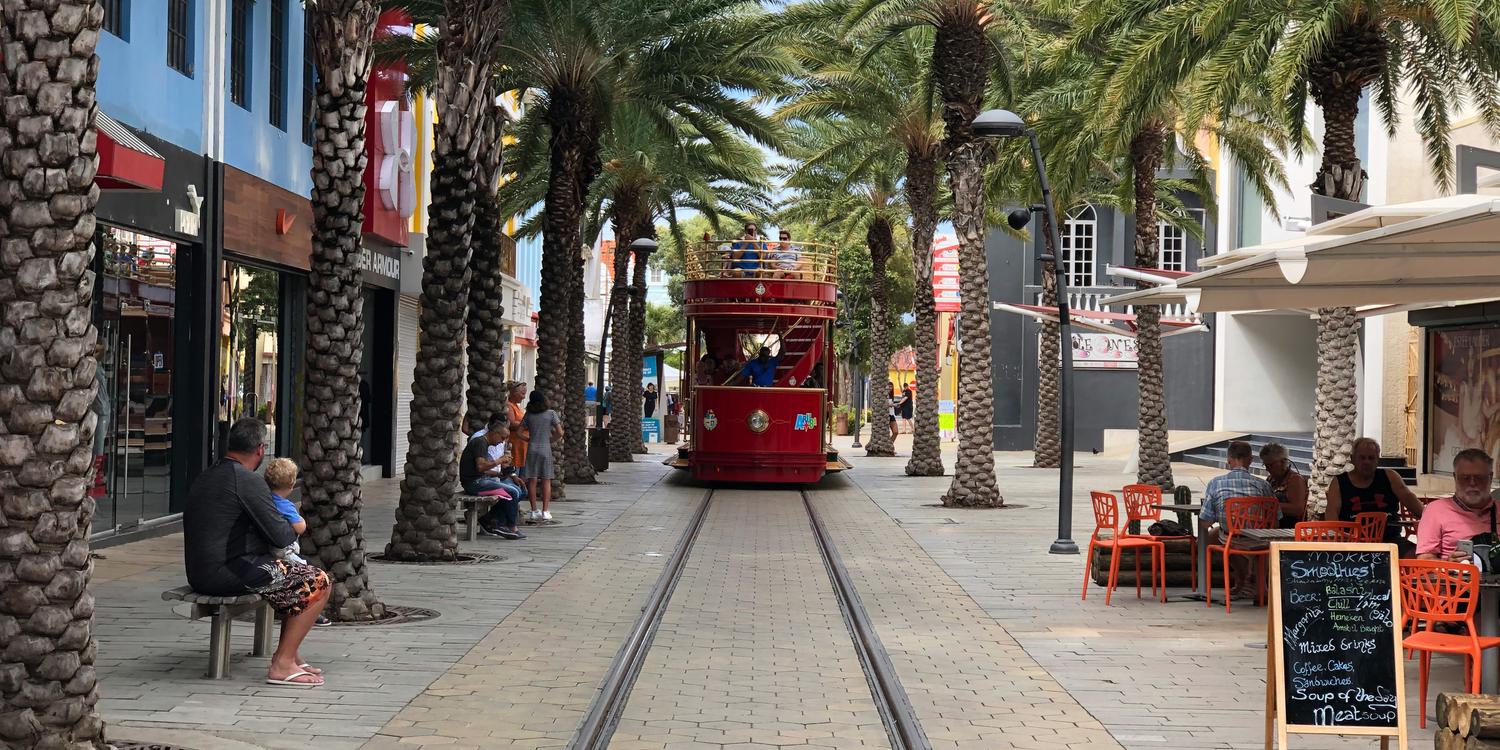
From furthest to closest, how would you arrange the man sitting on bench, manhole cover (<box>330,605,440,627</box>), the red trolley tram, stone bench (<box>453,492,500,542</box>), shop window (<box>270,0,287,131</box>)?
the red trolley tram < shop window (<box>270,0,287,131</box>) < stone bench (<box>453,492,500,542</box>) < manhole cover (<box>330,605,440,627</box>) < the man sitting on bench

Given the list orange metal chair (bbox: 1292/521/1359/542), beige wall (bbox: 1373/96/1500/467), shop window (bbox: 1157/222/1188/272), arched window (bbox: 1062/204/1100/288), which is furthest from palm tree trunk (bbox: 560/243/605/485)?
shop window (bbox: 1157/222/1188/272)

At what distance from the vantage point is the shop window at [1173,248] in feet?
158

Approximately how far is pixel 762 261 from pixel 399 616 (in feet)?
55.8

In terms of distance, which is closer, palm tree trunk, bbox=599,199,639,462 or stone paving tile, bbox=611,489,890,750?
stone paving tile, bbox=611,489,890,750

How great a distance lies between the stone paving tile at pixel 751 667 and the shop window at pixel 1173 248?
1339 inches

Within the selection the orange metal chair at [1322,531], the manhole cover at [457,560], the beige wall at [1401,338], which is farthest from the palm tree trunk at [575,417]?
the orange metal chair at [1322,531]

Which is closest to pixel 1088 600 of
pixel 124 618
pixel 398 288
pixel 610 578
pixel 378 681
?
pixel 610 578

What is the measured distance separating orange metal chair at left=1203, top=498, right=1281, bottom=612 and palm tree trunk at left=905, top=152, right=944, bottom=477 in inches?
741

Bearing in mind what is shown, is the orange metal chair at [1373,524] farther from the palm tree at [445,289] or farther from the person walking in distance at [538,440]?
the person walking in distance at [538,440]

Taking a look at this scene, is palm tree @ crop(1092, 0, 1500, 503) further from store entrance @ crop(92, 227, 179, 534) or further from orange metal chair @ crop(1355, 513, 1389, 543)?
store entrance @ crop(92, 227, 179, 534)

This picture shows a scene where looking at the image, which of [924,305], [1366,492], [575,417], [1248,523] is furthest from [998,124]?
[924,305]

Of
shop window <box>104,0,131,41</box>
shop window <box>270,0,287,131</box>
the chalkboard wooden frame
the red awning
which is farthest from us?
shop window <box>270,0,287,131</box>

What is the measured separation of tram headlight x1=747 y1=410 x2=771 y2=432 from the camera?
2731cm

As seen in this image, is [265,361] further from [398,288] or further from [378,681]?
[378,681]
